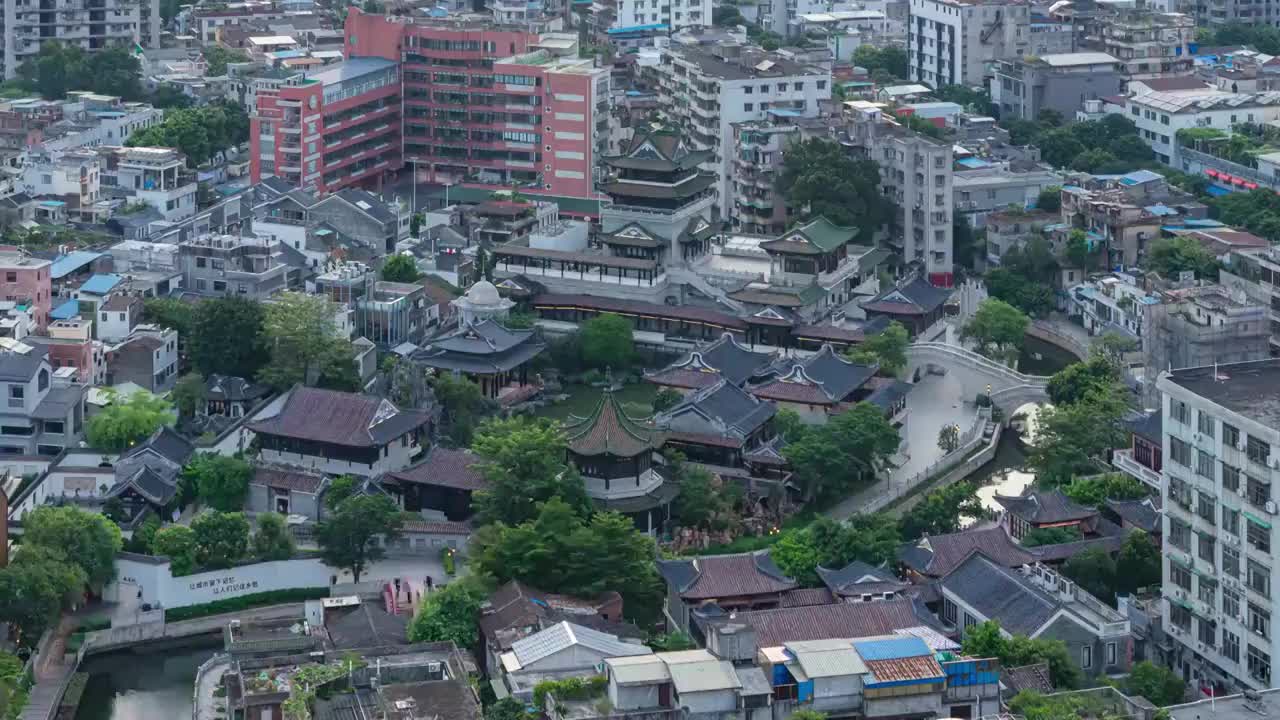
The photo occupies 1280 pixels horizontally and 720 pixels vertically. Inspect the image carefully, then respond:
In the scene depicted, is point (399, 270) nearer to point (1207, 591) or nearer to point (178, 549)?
point (178, 549)

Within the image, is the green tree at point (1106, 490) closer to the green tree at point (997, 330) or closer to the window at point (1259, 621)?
the window at point (1259, 621)

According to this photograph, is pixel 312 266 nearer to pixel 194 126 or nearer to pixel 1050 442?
pixel 194 126

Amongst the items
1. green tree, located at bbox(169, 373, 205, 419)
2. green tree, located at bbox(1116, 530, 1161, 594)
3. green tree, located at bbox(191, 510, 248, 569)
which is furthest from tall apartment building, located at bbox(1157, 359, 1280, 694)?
green tree, located at bbox(169, 373, 205, 419)

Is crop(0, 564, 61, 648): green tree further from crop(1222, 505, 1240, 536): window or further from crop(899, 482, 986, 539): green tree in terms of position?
crop(1222, 505, 1240, 536): window

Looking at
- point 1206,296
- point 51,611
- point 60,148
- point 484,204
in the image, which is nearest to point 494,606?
point 51,611

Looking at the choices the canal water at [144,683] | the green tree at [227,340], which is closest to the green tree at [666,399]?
the green tree at [227,340]

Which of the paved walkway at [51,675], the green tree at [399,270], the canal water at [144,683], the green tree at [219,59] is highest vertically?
the green tree at [219,59]

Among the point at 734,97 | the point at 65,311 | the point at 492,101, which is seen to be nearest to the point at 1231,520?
the point at 65,311
